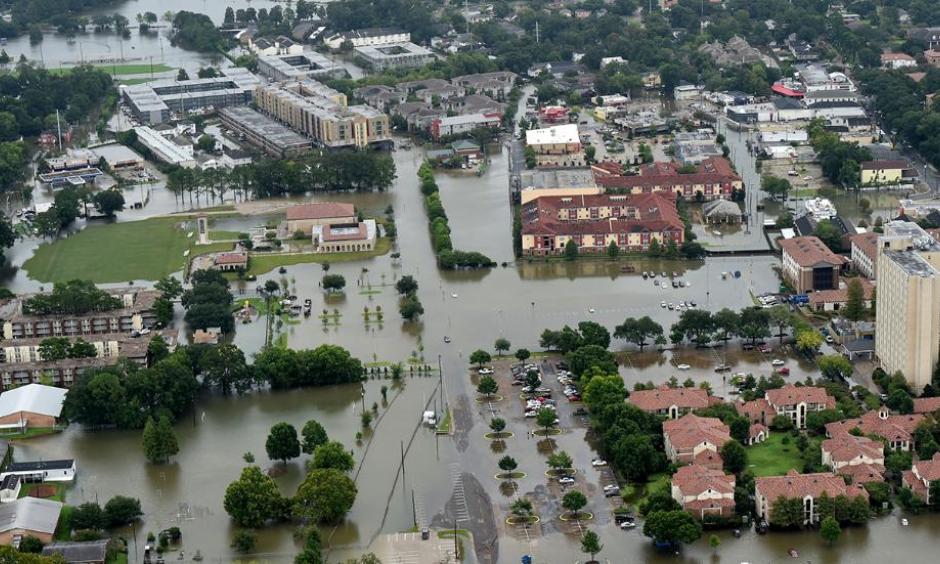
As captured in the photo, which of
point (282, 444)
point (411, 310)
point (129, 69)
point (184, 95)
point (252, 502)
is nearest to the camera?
point (252, 502)

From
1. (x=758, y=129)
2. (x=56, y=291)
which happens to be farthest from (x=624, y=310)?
(x=758, y=129)

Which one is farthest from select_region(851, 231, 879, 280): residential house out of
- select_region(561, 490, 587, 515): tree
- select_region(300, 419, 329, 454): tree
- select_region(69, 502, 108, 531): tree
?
select_region(69, 502, 108, 531): tree

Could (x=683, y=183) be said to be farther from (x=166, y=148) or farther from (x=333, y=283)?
(x=166, y=148)

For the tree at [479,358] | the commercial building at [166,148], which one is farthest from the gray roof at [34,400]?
the commercial building at [166,148]

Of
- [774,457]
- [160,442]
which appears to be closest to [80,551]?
[160,442]

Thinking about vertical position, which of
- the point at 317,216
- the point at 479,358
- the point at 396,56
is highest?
the point at 396,56
